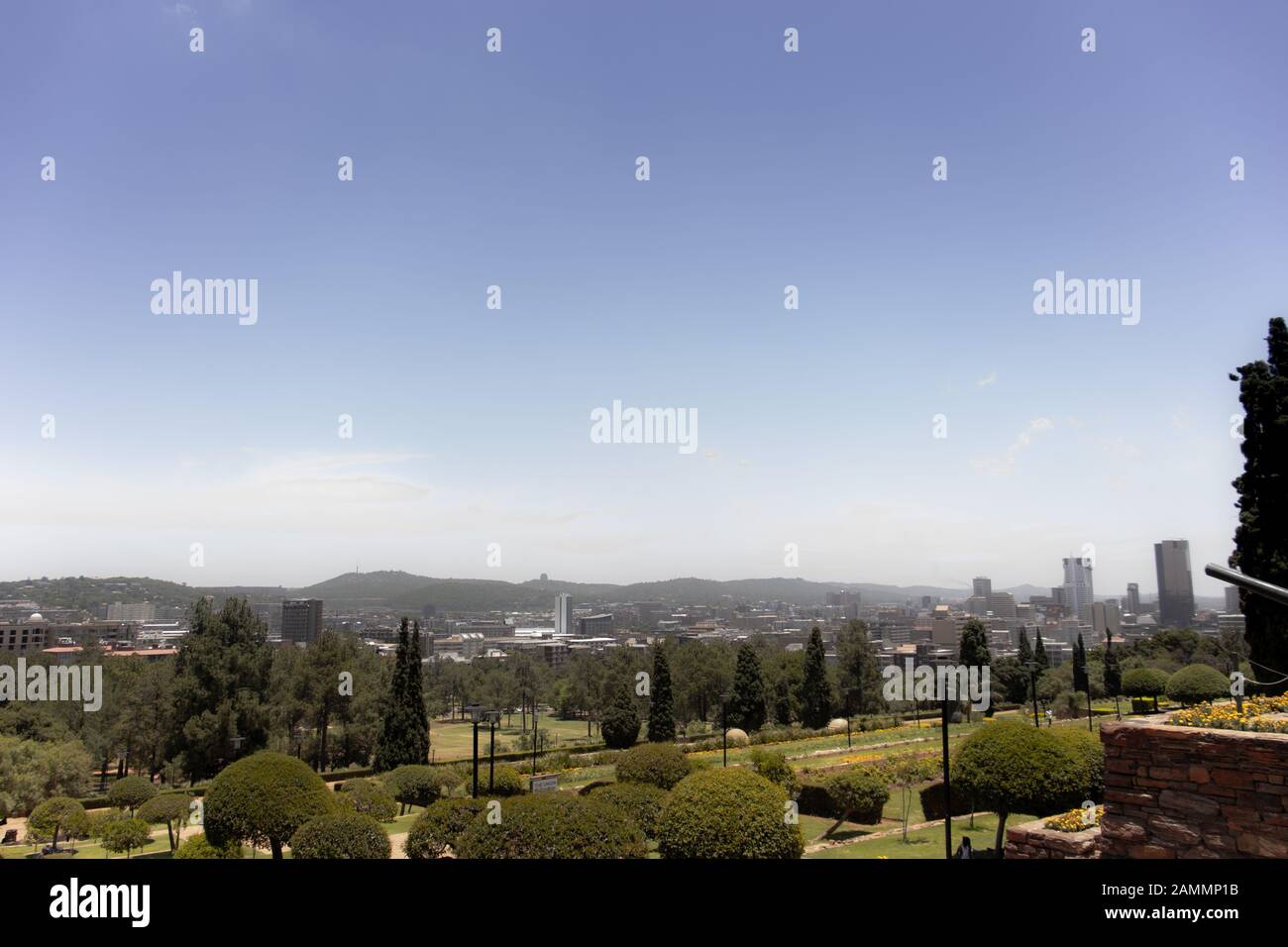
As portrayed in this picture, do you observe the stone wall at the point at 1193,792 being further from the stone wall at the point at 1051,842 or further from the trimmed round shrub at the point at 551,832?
the trimmed round shrub at the point at 551,832

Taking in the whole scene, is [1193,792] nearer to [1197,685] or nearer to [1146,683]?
[1197,685]

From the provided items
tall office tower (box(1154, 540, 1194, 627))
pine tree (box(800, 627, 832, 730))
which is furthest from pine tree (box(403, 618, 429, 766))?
tall office tower (box(1154, 540, 1194, 627))

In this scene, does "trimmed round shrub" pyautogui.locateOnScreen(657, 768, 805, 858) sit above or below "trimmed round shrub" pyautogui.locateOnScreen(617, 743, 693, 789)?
above

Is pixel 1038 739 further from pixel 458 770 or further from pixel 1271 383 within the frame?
pixel 458 770

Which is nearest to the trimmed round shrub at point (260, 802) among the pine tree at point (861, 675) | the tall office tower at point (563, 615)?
the pine tree at point (861, 675)

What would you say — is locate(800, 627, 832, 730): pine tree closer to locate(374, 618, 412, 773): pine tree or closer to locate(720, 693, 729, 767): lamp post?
locate(720, 693, 729, 767): lamp post
